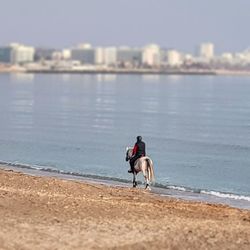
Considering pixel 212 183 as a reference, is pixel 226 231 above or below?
above

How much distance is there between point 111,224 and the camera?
14.1 m

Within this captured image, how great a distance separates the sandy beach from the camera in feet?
41.1

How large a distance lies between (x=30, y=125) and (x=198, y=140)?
14.6 meters

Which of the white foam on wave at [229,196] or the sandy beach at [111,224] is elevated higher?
the sandy beach at [111,224]

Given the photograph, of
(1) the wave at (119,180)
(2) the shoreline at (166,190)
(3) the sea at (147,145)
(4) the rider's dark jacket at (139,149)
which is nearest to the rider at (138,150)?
(4) the rider's dark jacket at (139,149)

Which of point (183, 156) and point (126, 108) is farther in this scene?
point (126, 108)

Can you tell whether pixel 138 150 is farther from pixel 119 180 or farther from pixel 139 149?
pixel 119 180

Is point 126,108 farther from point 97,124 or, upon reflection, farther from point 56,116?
point 97,124

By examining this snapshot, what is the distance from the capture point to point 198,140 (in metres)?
45.6

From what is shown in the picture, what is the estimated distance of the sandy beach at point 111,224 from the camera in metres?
12.5

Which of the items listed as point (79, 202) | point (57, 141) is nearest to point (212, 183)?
point (79, 202)

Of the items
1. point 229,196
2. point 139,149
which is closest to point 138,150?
point 139,149

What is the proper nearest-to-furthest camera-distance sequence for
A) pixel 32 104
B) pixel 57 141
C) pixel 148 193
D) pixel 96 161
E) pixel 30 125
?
1. pixel 148 193
2. pixel 96 161
3. pixel 57 141
4. pixel 30 125
5. pixel 32 104

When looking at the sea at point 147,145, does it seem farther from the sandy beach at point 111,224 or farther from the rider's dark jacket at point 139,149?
the sandy beach at point 111,224
